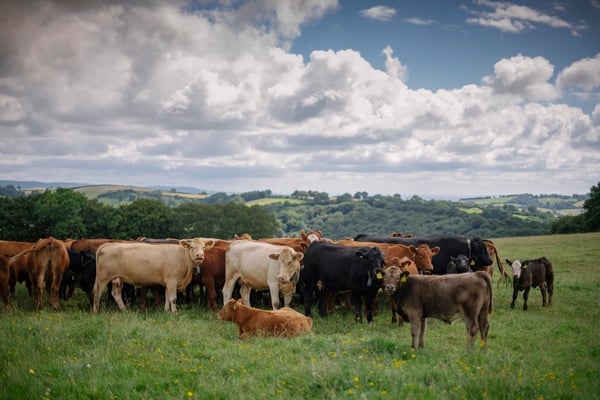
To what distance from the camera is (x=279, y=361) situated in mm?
7133

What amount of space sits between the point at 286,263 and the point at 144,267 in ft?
12.6

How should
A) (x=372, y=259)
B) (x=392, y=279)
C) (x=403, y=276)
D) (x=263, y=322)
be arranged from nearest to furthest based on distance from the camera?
(x=403, y=276), (x=392, y=279), (x=263, y=322), (x=372, y=259)

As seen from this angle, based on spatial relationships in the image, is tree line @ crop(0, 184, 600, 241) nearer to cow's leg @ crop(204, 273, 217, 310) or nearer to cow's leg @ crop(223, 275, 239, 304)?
cow's leg @ crop(204, 273, 217, 310)

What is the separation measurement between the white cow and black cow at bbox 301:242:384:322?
1.56 ft

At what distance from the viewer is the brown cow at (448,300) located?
322 inches

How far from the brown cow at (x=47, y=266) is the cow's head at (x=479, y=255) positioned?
12.4 meters

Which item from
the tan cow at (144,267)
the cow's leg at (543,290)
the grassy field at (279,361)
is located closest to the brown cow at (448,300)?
the grassy field at (279,361)

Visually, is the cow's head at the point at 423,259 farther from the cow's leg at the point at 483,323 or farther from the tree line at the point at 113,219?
the tree line at the point at 113,219

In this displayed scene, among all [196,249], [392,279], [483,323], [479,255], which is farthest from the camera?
[479,255]

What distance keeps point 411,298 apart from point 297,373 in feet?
10.1

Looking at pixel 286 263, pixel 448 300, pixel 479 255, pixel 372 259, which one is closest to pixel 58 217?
pixel 286 263

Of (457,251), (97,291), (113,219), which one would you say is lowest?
(113,219)

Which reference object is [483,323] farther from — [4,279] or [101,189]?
[101,189]

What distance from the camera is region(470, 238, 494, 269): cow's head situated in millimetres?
15156
